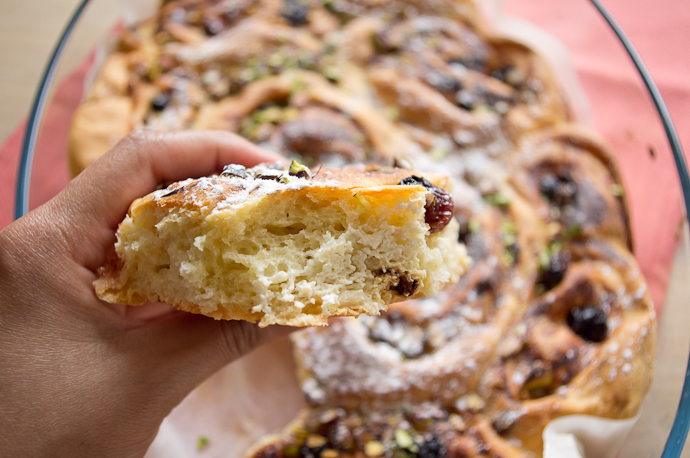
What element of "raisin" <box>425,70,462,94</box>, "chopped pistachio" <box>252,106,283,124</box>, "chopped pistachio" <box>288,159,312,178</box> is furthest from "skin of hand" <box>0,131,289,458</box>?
"raisin" <box>425,70,462,94</box>

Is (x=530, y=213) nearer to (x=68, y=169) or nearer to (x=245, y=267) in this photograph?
(x=245, y=267)

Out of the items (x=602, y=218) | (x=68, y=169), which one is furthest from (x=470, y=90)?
(x=68, y=169)

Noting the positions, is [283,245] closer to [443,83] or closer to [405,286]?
[405,286]

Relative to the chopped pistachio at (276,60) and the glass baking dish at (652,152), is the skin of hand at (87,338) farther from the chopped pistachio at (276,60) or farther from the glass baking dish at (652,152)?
the chopped pistachio at (276,60)

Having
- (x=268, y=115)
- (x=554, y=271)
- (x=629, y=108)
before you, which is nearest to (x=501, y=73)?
(x=629, y=108)

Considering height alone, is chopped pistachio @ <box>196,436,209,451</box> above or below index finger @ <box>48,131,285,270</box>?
below

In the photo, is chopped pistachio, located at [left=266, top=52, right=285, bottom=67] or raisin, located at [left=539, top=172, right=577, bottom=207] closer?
raisin, located at [left=539, top=172, right=577, bottom=207]

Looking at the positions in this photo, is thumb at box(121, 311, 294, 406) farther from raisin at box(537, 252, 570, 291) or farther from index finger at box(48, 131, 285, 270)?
raisin at box(537, 252, 570, 291)

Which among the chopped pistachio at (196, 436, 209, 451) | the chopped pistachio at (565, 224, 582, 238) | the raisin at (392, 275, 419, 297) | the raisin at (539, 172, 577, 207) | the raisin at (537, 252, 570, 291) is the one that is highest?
the raisin at (392, 275, 419, 297)
